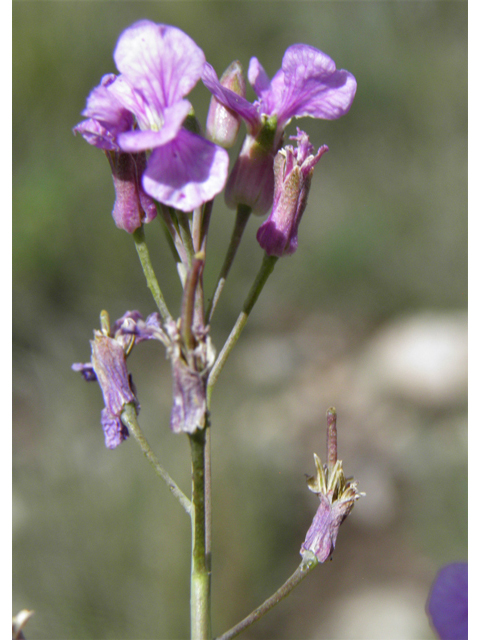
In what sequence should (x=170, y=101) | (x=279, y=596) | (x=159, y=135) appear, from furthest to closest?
1. (x=279, y=596)
2. (x=170, y=101)
3. (x=159, y=135)

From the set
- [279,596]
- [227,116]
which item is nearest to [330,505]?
[279,596]

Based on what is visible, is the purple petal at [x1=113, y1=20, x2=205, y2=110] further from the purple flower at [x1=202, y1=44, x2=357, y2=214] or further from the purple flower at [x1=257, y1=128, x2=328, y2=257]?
the purple flower at [x1=257, y1=128, x2=328, y2=257]

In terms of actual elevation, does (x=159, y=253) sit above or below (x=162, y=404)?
above

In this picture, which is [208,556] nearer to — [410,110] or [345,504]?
[345,504]

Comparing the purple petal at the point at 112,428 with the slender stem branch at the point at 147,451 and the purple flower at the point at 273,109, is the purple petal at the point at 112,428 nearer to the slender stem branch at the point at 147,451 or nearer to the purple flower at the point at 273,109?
the slender stem branch at the point at 147,451

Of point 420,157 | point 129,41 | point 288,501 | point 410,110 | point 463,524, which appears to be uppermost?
point 410,110

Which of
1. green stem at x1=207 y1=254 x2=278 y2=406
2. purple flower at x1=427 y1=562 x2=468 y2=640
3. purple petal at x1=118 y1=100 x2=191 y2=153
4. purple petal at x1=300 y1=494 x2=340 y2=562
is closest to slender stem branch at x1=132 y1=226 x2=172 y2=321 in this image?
green stem at x1=207 y1=254 x2=278 y2=406

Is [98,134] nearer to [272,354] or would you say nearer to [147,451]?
[147,451]

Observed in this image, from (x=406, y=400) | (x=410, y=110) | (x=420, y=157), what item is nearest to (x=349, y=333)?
(x=406, y=400)
